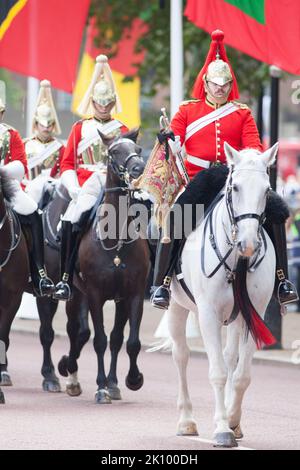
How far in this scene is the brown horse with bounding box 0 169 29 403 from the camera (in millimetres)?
13047

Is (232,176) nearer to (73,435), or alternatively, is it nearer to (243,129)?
(243,129)

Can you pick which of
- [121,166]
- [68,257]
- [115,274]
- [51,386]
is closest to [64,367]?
[51,386]

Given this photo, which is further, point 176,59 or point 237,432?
point 176,59

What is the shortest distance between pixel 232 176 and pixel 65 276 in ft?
13.2

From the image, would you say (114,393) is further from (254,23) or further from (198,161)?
(254,23)

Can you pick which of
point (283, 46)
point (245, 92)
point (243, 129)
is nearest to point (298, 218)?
point (245, 92)

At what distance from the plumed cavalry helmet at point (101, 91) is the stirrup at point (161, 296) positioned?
10.9ft

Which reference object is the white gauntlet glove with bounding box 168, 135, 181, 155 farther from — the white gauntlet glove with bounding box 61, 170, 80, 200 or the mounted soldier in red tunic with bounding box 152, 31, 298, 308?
the white gauntlet glove with bounding box 61, 170, 80, 200

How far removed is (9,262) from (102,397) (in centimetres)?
151

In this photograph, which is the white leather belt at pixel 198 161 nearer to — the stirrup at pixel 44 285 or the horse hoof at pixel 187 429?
the horse hoof at pixel 187 429

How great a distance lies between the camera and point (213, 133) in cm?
1134

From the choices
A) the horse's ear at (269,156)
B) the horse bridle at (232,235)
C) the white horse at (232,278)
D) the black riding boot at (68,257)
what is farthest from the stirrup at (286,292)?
the black riding boot at (68,257)

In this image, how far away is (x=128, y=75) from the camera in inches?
1039

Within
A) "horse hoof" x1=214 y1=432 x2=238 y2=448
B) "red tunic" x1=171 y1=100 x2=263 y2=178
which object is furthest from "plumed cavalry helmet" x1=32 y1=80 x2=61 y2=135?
"horse hoof" x1=214 y1=432 x2=238 y2=448
